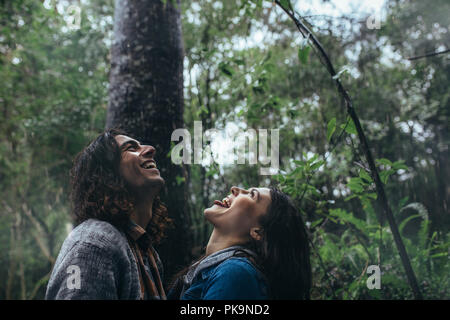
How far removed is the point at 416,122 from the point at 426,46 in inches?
77.7

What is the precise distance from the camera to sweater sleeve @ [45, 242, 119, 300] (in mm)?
1120

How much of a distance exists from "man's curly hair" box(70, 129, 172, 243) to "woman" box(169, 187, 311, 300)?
47 cm

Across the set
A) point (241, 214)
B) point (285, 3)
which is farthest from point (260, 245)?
point (285, 3)

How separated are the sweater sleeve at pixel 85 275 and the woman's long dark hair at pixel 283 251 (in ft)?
2.31

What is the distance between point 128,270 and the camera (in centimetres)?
132

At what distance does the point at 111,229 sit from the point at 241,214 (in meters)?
0.66

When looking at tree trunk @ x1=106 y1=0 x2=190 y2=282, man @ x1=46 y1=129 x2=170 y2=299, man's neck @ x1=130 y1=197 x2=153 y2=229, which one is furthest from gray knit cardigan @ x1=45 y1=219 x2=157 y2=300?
tree trunk @ x1=106 y1=0 x2=190 y2=282

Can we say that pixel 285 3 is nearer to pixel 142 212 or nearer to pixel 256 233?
pixel 256 233

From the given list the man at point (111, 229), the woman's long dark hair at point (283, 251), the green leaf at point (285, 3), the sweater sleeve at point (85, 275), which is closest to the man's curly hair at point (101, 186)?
the man at point (111, 229)

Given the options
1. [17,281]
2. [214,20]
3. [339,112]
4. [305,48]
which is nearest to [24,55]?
[214,20]

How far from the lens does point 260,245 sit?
5.24 ft

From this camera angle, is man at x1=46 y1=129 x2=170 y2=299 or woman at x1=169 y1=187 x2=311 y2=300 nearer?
man at x1=46 y1=129 x2=170 y2=299

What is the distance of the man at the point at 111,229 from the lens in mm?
1173

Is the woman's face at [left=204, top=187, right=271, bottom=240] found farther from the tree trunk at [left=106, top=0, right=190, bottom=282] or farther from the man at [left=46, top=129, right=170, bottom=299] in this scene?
the tree trunk at [left=106, top=0, right=190, bottom=282]
